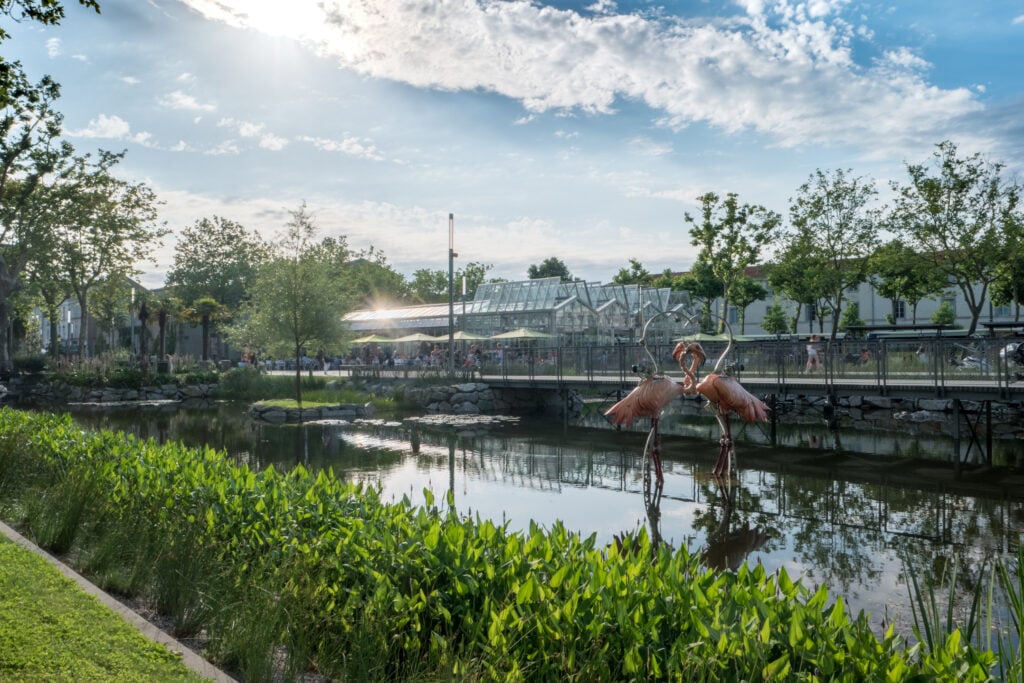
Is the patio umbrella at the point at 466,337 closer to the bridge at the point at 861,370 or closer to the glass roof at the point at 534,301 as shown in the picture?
the glass roof at the point at 534,301

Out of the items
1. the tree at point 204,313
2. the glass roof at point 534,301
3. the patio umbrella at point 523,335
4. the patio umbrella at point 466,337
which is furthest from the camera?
the tree at point 204,313

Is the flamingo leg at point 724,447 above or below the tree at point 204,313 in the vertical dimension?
below

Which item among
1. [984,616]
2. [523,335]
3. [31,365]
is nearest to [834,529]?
[984,616]

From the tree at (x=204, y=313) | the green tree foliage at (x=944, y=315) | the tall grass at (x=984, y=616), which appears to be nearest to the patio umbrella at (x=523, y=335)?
the tree at (x=204, y=313)

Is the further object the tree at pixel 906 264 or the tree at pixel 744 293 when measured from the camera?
the tree at pixel 744 293

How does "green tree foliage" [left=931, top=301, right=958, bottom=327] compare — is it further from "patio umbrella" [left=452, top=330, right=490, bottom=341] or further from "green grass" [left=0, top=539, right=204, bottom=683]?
"green grass" [left=0, top=539, right=204, bottom=683]

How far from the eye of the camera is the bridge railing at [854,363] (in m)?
19.0

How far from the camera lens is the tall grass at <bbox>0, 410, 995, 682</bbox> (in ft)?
10.9

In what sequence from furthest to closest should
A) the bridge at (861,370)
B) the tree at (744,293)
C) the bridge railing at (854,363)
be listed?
the tree at (744,293)
the bridge railing at (854,363)
the bridge at (861,370)

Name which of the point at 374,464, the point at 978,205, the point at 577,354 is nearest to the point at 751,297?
the point at 978,205

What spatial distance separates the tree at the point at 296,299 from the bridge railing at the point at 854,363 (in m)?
10.7

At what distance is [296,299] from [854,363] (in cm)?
2210

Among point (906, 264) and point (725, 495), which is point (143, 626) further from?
point (906, 264)

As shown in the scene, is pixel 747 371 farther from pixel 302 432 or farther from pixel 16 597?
pixel 16 597
